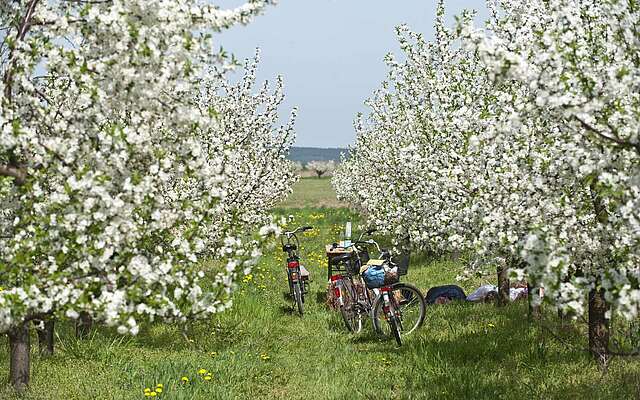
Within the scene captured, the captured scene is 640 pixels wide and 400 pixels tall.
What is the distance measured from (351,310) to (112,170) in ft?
22.1

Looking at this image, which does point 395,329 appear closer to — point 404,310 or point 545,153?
point 404,310

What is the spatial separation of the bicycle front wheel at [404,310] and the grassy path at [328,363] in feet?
0.92

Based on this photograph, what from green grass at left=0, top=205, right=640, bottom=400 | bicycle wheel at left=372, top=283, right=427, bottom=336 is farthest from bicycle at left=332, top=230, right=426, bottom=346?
green grass at left=0, top=205, right=640, bottom=400

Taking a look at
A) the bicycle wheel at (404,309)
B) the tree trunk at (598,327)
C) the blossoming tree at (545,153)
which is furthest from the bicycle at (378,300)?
the tree trunk at (598,327)

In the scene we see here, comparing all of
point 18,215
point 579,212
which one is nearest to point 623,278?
point 579,212

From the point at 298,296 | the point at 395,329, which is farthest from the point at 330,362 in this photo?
the point at 298,296

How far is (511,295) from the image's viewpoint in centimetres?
1251

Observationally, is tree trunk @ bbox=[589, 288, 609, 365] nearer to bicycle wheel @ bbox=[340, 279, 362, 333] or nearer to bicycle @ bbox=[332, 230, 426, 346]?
bicycle @ bbox=[332, 230, 426, 346]

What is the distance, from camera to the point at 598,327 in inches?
307

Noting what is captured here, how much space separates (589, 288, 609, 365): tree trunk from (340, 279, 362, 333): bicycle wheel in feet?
13.1

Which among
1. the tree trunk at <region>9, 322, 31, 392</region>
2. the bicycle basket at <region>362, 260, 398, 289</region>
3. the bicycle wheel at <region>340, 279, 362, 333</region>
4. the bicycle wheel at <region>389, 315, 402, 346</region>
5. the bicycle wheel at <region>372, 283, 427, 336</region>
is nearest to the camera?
the tree trunk at <region>9, 322, 31, 392</region>

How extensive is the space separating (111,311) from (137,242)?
2.68 feet

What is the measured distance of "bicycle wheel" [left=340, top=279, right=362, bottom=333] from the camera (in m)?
10.8

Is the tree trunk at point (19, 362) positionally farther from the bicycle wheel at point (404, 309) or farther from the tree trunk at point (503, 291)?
the tree trunk at point (503, 291)
